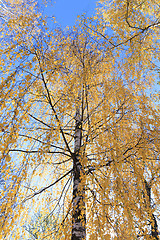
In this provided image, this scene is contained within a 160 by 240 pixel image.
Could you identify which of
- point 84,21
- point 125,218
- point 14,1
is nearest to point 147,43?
point 84,21

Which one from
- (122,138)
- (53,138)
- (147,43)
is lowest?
(53,138)

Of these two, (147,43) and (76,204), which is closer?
(76,204)

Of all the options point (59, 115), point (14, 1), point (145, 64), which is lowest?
point (59, 115)

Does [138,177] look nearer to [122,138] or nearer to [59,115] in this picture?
[122,138]

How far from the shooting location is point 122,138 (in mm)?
3229

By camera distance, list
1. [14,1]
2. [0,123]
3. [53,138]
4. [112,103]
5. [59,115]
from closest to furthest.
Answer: [0,123], [53,138], [59,115], [112,103], [14,1]

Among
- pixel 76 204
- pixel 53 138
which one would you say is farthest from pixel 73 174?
pixel 53 138

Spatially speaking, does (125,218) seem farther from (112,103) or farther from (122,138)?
(112,103)

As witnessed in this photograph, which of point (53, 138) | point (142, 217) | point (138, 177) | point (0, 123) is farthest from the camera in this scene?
point (53, 138)

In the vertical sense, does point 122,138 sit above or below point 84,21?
below

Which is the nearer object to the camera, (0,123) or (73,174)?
(0,123)

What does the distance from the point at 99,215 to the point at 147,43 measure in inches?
164

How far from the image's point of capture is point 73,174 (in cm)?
332

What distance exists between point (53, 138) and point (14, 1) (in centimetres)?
611
